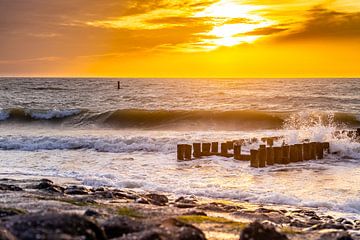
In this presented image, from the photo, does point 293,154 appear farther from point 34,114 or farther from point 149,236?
point 34,114

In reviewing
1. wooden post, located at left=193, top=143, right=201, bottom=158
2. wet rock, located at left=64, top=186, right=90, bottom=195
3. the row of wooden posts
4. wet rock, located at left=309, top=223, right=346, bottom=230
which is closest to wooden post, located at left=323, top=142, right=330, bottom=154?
the row of wooden posts

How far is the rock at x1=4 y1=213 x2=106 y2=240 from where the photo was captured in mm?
4848

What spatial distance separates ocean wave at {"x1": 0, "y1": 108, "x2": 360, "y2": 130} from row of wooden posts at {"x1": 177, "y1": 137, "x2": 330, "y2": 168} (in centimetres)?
1362

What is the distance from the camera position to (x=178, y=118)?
119 ft

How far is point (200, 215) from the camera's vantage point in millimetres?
8211

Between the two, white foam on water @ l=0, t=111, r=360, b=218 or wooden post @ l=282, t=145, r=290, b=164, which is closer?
white foam on water @ l=0, t=111, r=360, b=218

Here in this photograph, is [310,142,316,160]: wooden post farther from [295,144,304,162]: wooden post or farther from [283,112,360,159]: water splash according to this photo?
[283,112,360,159]: water splash

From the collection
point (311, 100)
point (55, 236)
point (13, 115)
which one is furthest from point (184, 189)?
point (311, 100)

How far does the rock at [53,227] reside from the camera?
15.9ft

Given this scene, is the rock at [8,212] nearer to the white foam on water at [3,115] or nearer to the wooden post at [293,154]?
the wooden post at [293,154]

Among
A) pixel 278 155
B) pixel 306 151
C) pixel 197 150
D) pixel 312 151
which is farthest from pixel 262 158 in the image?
pixel 197 150

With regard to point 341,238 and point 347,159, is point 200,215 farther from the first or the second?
point 347,159

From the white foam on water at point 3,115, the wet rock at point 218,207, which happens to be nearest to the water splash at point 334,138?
the wet rock at point 218,207

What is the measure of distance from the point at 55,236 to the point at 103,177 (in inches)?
367
